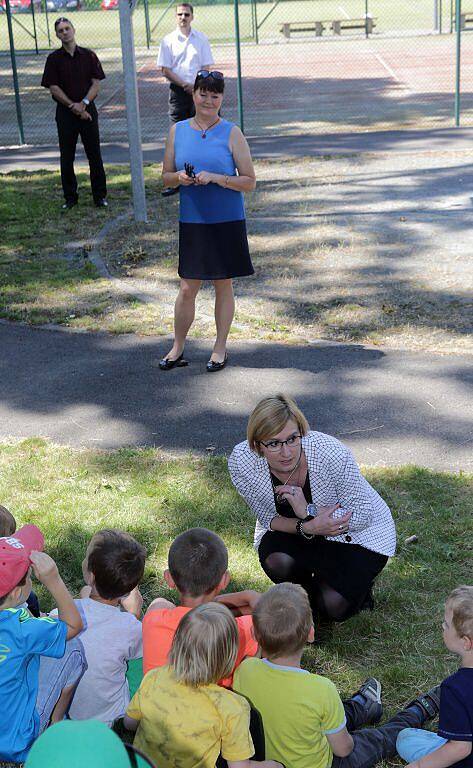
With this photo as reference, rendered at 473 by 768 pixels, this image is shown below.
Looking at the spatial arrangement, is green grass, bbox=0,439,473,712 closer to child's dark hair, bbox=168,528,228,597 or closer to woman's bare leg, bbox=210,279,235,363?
child's dark hair, bbox=168,528,228,597

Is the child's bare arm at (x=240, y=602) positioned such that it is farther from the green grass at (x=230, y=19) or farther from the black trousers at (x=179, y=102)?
the green grass at (x=230, y=19)

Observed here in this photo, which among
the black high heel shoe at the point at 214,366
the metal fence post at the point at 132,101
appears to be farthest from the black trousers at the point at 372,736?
the metal fence post at the point at 132,101

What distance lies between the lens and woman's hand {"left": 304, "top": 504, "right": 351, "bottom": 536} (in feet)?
12.2

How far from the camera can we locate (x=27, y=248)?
31.7 feet

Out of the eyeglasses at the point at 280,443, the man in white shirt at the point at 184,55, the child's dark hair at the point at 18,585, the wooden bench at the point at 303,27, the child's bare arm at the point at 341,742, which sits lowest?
the child's bare arm at the point at 341,742

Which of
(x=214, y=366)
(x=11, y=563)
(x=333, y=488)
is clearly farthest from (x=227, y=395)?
(x=11, y=563)

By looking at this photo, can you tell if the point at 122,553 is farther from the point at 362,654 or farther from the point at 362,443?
the point at 362,443

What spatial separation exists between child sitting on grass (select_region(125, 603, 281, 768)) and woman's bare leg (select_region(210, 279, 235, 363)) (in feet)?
12.4

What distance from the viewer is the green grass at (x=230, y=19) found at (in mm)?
33594

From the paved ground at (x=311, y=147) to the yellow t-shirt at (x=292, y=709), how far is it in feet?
37.0

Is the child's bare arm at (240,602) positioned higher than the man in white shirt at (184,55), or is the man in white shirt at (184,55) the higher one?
the man in white shirt at (184,55)

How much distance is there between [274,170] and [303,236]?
129 inches

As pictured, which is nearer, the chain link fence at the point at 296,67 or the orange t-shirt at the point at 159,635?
the orange t-shirt at the point at 159,635

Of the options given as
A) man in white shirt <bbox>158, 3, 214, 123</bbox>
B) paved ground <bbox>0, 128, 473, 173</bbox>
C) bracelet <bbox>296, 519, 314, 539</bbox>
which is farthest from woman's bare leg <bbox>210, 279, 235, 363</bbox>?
paved ground <bbox>0, 128, 473, 173</bbox>
